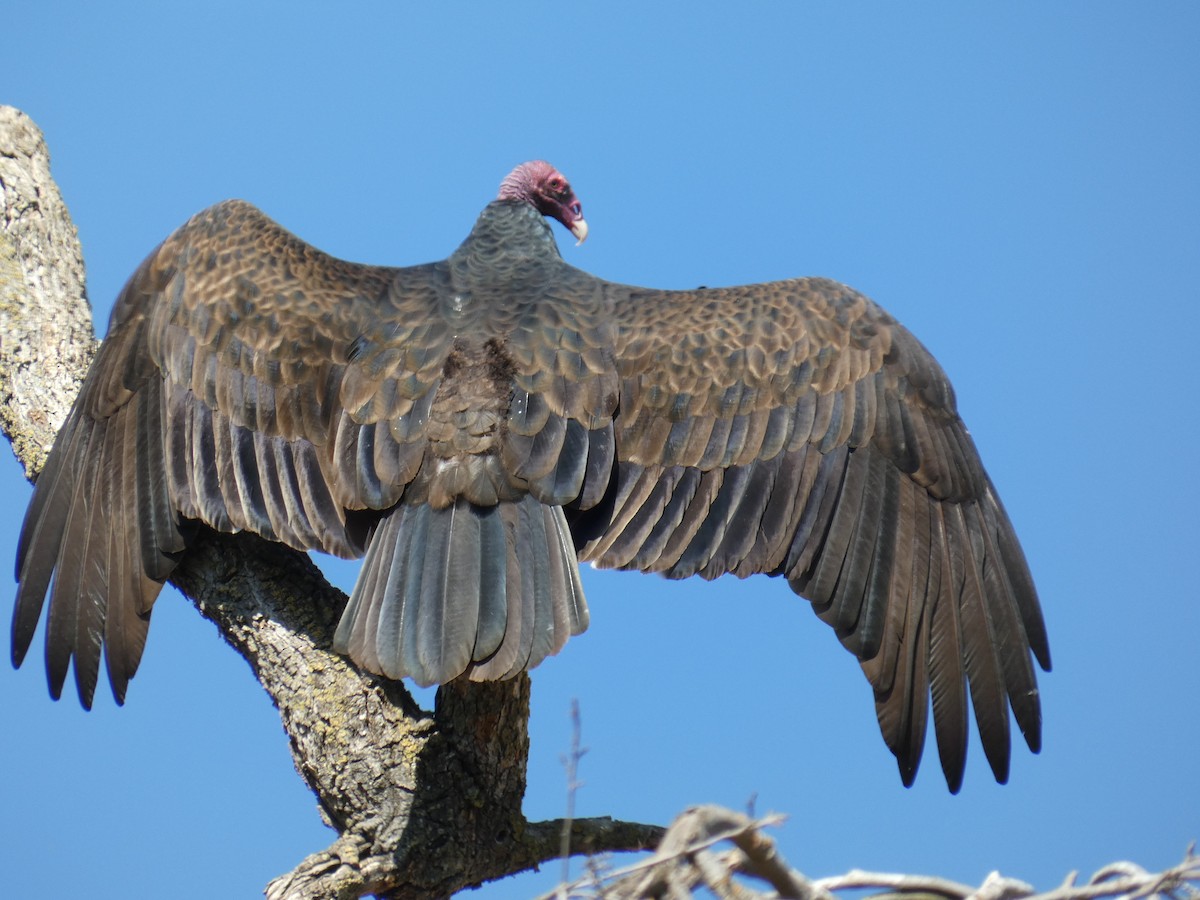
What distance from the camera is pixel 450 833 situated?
3.97 meters

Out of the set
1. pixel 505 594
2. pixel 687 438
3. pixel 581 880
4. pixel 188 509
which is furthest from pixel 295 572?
pixel 581 880

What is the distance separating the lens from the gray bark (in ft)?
12.8

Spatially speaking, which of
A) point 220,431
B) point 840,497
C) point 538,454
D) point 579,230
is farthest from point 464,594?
point 579,230

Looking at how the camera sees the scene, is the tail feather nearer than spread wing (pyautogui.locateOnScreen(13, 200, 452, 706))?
Yes

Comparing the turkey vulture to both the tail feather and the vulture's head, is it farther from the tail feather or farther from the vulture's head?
the vulture's head

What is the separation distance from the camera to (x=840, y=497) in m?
4.46

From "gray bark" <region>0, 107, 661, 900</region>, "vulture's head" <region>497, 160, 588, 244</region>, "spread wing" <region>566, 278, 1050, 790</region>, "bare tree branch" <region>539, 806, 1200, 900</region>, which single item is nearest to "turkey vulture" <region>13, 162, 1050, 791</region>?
"spread wing" <region>566, 278, 1050, 790</region>

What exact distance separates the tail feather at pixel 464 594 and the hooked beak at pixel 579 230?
104 inches

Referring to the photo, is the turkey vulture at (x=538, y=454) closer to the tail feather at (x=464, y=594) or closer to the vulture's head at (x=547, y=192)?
the tail feather at (x=464, y=594)

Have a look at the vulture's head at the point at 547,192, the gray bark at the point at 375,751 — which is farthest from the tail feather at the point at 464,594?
the vulture's head at the point at 547,192

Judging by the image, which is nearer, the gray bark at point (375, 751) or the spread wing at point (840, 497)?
the gray bark at point (375, 751)

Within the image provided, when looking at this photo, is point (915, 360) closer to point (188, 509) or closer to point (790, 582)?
point (790, 582)

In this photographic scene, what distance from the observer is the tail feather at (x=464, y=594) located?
3725 mm

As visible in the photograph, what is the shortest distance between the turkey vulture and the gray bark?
0.66 ft
